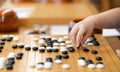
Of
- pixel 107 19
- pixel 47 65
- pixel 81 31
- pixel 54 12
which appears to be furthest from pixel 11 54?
pixel 54 12

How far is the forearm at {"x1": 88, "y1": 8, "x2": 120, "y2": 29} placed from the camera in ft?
2.95

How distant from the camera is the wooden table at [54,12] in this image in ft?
4.96

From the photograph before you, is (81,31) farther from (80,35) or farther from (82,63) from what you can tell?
(82,63)

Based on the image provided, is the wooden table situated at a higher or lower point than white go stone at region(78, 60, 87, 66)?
higher

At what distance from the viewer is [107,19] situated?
3.04 ft

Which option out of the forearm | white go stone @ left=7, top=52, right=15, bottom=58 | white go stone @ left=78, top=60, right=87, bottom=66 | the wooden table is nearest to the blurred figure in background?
the forearm

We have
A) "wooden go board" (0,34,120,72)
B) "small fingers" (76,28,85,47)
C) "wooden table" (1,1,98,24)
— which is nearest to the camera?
"wooden go board" (0,34,120,72)

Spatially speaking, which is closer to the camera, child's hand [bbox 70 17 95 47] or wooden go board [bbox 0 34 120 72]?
wooden go board [bbox 0 34 120 72]

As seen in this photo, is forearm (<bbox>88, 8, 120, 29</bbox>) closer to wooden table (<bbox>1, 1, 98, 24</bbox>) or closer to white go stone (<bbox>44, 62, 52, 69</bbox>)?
white go stone (<bbox>44, 62, 52, 69</bbox>)

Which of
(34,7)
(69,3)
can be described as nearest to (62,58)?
(34,7)

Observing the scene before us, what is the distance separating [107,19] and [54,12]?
815 mm

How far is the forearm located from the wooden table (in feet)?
1.93

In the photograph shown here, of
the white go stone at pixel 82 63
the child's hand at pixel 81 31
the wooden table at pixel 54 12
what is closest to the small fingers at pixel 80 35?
the child's hand at pixel 81 31

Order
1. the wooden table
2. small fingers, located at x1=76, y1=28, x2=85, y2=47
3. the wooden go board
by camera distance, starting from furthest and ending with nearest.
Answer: the wooden table
small fingers, located at x1=76, y1=28, x2=85, y2=47
the wooden go board
